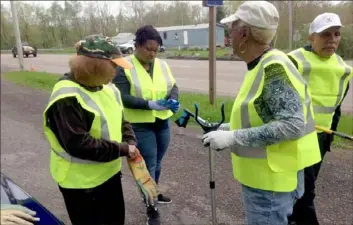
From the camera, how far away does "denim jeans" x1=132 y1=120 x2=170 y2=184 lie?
10.5ft

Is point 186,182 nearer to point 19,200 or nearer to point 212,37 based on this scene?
point 19,200

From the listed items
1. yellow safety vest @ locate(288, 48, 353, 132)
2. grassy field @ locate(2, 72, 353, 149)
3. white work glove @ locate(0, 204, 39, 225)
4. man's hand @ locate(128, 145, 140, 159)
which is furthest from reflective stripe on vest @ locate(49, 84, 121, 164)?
grassy field @ locate(2, 72, 353, 149)

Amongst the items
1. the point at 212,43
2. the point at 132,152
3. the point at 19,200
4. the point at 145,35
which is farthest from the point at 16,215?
the point at 212,43

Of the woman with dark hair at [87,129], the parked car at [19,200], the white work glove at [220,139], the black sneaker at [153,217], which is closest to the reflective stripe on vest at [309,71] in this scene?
the white work glove at [220,139]

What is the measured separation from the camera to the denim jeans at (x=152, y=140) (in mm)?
3205

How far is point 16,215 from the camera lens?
1.55 meters

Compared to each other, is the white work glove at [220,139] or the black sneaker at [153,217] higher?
the white work glove at [220,139]

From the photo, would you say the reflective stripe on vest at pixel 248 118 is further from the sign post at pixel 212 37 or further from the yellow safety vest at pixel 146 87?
the sign post at pixel 212 37

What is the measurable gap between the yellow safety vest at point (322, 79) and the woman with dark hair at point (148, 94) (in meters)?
1.08

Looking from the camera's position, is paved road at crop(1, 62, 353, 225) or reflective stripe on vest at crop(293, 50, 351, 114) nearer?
reflective stripe on vest at crop(293, 50, 351, 114)

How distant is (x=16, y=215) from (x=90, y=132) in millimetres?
725

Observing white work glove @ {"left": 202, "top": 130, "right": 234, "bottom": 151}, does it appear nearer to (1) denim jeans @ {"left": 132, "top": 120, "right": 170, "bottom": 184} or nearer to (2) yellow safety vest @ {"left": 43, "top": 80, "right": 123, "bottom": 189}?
(2) yellow safety vest @ {"left": 43, "top": 80, "right": 123, "bottom": 189}

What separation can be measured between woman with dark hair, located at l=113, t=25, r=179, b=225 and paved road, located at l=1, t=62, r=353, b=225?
62 cm

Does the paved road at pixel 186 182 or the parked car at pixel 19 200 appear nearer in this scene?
the parked car at pixel 19 200
